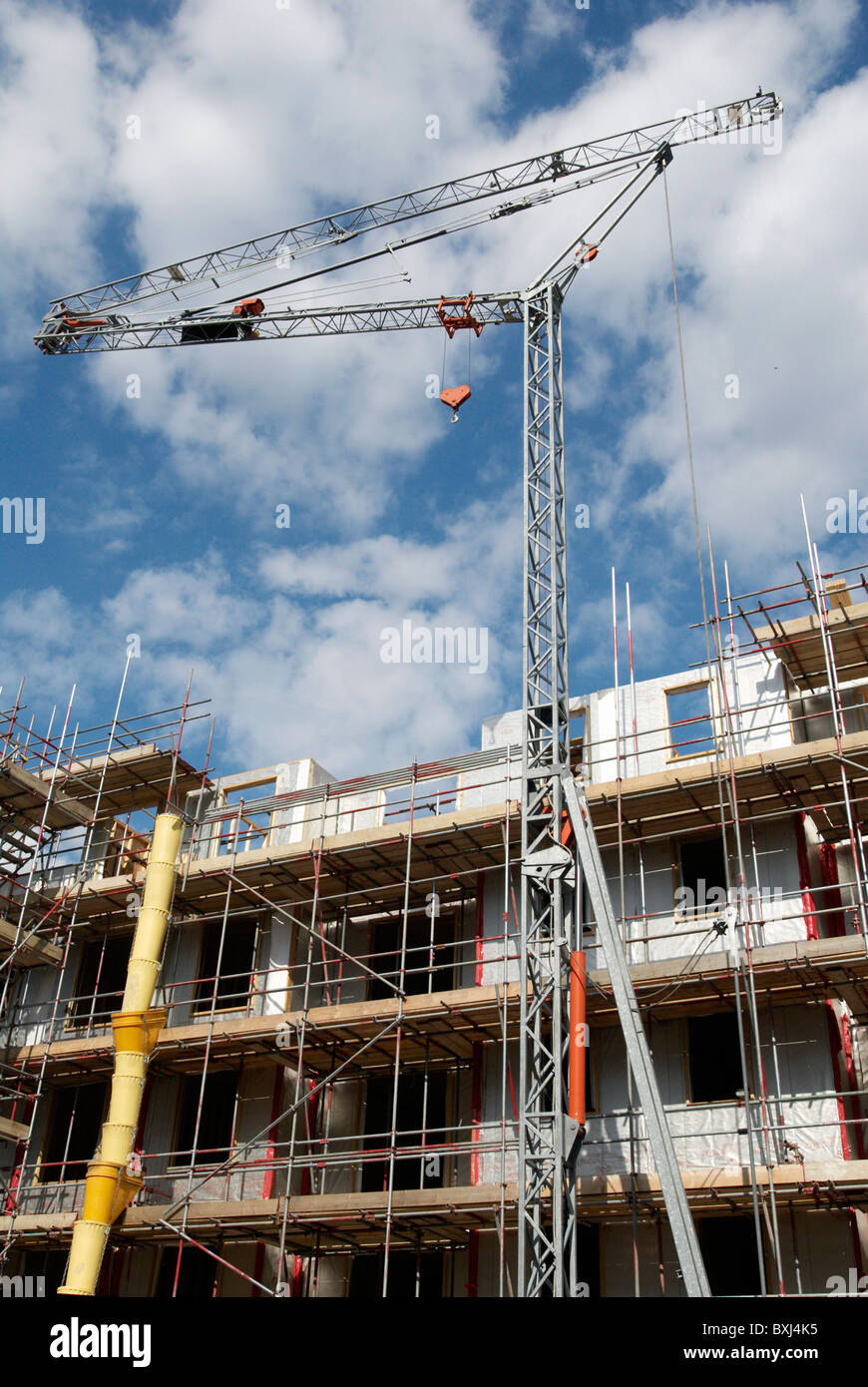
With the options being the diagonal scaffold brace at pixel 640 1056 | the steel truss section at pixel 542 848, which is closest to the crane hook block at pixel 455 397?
the steel truss section at pixel 542 848

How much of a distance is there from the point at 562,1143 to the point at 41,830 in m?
14.7

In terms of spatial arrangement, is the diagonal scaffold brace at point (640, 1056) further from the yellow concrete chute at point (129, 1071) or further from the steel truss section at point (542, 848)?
the yellow concrete chute at point (129, 1071)

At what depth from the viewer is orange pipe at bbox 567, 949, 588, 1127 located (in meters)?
19.4

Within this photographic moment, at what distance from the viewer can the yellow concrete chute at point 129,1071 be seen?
2209 cm

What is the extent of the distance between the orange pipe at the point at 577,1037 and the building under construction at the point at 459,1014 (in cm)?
27

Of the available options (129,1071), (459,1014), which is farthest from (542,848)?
(129,1071)

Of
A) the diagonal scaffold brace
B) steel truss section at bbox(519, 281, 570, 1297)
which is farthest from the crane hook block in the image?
the diagonal scaffold brace

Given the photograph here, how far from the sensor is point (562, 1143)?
63.0 ft

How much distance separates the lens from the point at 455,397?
96.9 ft

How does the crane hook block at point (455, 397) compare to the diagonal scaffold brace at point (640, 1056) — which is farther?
the crane hook block at point (455, 397)
